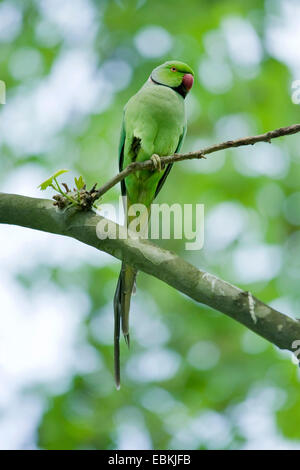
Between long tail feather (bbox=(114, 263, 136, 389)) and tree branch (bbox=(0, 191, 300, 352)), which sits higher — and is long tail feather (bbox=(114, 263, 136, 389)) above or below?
above

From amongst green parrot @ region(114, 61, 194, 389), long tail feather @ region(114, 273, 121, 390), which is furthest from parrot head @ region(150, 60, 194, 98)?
long tail feather @ region(114, 273, 121, 390)

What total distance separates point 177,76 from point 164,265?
1.51m

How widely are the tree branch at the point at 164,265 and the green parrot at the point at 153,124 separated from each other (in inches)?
31.4

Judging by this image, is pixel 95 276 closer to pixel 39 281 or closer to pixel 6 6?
pixel 39 281

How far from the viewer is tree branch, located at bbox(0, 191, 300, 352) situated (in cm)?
192

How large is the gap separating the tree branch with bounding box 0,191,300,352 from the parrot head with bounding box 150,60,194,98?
1295 millimetres

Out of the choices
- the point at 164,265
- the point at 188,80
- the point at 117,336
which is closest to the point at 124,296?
the point at 117,336

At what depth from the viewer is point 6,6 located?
552cm

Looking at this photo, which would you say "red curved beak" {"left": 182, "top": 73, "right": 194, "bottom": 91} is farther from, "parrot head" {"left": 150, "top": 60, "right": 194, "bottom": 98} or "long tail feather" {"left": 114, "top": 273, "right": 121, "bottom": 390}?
"long tail feather" {"left": 114, "top": 273, "right": 121, "bottom": 390}

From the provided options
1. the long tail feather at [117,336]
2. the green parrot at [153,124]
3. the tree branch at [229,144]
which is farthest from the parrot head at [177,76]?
the long tail feather at [117,336]

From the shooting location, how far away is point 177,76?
3160 millimetres

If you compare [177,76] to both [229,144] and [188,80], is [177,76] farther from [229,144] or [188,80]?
[229,144]

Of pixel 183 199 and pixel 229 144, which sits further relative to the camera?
pixel 183 199

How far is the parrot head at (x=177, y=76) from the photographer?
10.3ft
